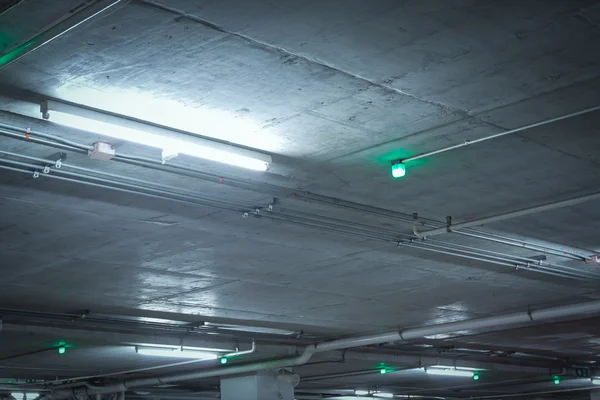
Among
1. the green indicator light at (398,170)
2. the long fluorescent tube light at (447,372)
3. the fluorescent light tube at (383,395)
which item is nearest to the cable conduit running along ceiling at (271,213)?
the green indicator light at (398,170)

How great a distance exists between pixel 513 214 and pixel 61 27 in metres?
5.57

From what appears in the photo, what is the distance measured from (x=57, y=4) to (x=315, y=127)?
247 cm

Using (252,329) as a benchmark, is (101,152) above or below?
above

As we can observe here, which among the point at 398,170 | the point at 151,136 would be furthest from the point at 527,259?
the point at 151,136

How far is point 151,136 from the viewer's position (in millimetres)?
6309

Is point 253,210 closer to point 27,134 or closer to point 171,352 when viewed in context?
point 27,134

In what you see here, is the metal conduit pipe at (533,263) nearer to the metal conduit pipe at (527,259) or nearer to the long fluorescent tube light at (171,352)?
the metal conduit pipe at (527,259)

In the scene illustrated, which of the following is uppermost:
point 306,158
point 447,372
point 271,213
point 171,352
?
point 306,158

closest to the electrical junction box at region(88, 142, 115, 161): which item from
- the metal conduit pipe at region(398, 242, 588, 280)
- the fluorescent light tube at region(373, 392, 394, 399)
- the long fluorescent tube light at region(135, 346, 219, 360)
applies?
the metal conduit pipe at region(398, 242, 588, 280)

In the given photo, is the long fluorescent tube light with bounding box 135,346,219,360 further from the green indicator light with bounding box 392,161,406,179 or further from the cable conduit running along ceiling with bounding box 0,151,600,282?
the green indicator light with bounding box 392,161,406,179

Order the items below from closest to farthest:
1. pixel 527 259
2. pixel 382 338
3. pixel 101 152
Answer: pixel 101 152 < pixel 527 259 < pixel 382 338

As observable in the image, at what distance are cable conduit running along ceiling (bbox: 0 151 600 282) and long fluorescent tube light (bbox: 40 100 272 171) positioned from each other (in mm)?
763

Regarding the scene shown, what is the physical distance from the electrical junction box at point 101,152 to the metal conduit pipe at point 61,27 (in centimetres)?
143

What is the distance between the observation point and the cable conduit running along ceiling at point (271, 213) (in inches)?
277
